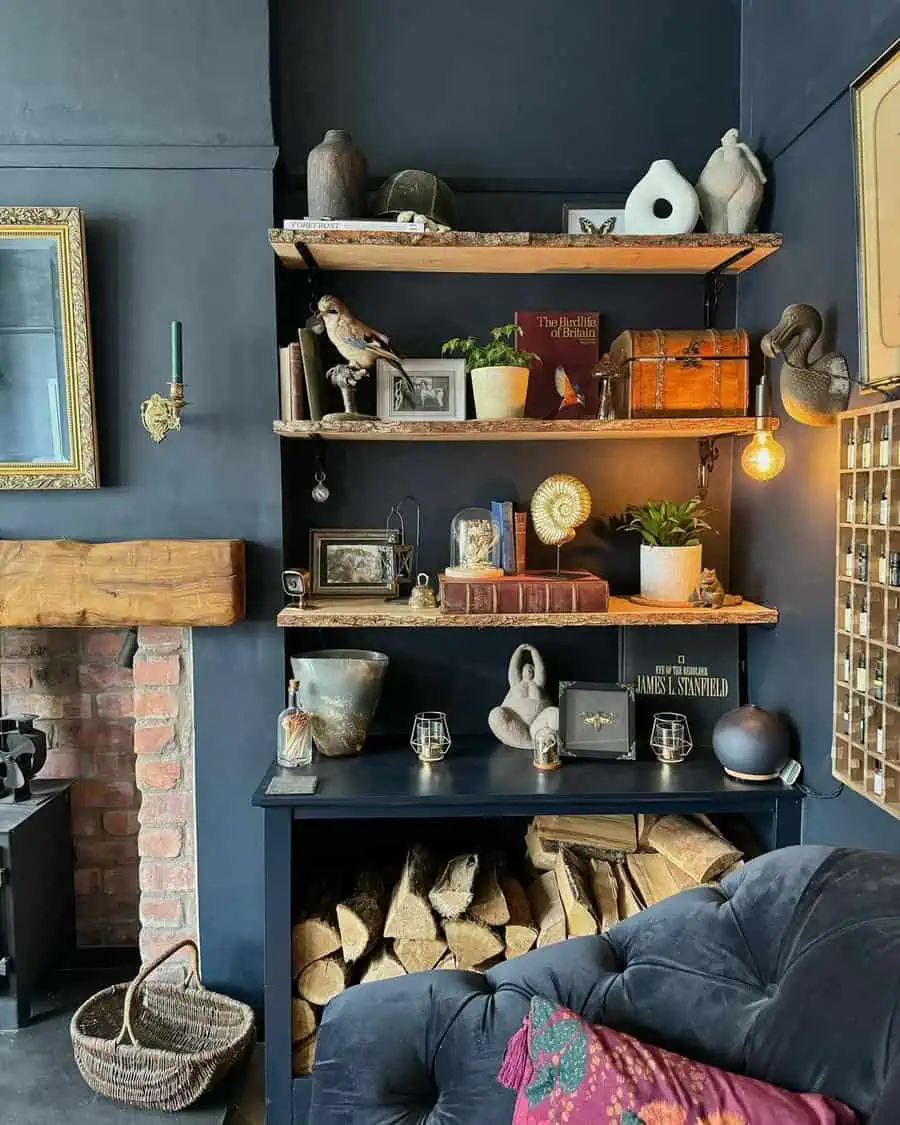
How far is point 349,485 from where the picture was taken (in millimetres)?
2104

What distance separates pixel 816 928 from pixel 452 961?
0.93 m

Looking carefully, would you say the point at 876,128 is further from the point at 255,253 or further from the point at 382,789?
the point at 382,789

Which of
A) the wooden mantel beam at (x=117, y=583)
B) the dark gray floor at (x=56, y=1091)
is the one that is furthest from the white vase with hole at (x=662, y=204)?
the dark gray floor at (x=56, y=1091)

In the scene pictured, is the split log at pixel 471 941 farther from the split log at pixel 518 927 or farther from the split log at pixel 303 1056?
the split log at pixel 303 1056

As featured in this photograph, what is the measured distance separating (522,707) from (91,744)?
47.4 inches

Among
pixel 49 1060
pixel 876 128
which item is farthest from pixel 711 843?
pixel 49 1060

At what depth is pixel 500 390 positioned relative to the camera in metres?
1.88

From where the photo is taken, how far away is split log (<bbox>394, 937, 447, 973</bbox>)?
1.80 meters

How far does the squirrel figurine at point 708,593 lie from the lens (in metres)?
1.92

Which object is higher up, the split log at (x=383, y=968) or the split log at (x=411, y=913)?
the split log at (x=411, y=913)

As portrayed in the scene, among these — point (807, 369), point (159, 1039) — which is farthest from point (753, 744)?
point (159, 1039)

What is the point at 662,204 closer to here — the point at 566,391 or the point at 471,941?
the point at 566,391

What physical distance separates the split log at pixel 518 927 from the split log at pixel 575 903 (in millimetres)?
84

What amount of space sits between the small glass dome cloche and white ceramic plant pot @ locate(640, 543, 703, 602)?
1.21 feet
